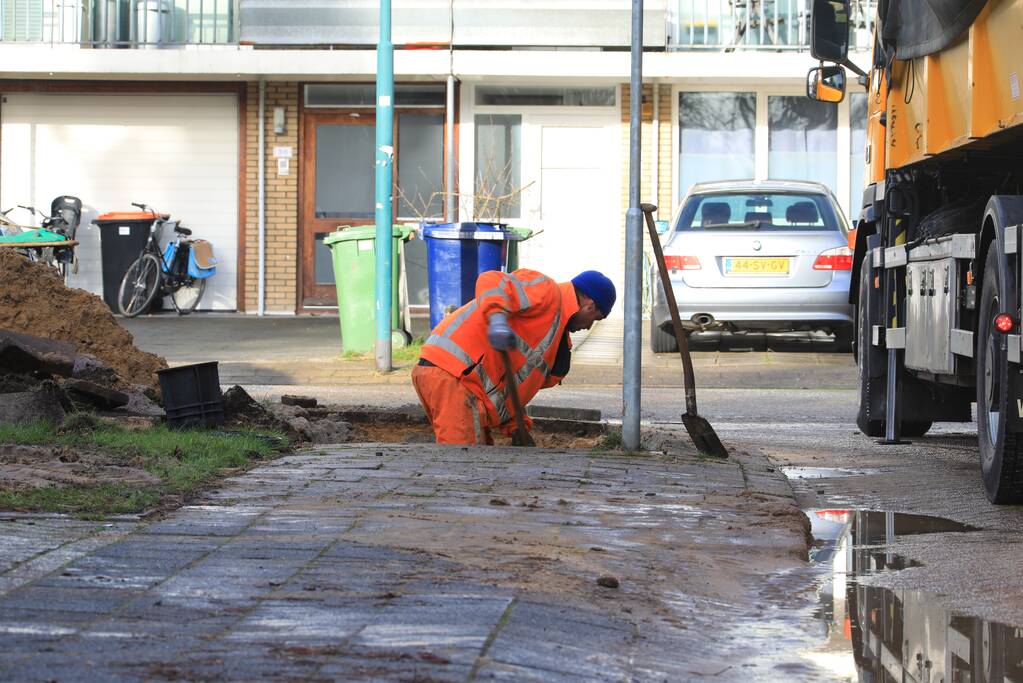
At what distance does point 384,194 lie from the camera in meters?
13.5

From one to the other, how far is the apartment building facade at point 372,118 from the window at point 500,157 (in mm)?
28

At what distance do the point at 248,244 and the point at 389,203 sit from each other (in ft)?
27.4

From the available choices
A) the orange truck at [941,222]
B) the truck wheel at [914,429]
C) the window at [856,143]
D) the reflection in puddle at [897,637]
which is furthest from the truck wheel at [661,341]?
the reflection in puddle at [897,637]

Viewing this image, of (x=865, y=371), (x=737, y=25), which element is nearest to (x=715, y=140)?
(x=737, y=25)

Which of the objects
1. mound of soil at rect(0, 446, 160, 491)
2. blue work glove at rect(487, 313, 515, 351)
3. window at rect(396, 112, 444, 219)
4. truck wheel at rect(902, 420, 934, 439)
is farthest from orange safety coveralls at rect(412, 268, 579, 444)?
window at rect(396, 112, 444, 219)

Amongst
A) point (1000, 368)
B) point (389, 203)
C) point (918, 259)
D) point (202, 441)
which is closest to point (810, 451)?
point (918, 259)

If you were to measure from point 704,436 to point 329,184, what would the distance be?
1465 centimetres

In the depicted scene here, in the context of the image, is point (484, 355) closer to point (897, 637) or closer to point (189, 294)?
point (897, 637)

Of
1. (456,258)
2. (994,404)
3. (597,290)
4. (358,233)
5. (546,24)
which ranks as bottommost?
(994,404)

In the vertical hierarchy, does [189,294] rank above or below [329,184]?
below

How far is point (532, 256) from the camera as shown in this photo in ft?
68.9

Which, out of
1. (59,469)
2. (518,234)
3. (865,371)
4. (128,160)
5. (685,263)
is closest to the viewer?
(59,469)

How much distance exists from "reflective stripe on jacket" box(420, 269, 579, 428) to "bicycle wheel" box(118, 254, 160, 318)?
13594 millimetres

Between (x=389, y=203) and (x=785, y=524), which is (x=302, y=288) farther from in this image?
(x=785, y=524)
